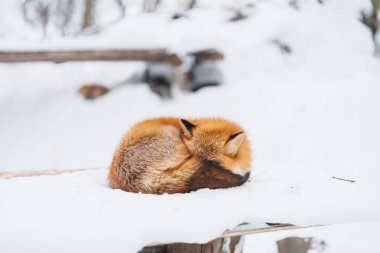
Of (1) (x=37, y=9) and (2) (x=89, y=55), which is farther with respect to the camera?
(1) (x=37, y=9)

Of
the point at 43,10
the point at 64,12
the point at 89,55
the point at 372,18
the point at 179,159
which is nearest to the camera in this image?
the point at 179,159

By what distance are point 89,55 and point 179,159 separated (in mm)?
→ 2969

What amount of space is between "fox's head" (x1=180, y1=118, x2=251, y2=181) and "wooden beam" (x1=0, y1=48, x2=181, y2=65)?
2.79 metres

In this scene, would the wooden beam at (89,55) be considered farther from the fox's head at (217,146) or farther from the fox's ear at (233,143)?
the fox's ear at (233,143)

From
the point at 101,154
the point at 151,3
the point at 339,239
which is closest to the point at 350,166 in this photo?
the point at 339,239

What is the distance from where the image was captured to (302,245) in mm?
2439

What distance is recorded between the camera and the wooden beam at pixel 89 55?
3512 millimetres

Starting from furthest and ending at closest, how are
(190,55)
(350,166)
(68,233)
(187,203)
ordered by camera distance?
(190,55) < (350,166) < (187,203) < (68,233)

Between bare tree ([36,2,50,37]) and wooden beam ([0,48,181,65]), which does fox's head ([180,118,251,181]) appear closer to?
wooden beam ([0,48,181,65])

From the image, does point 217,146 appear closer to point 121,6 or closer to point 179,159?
point 179,159

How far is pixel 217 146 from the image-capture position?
3.76ft

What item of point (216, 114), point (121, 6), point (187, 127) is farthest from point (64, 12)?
point (187, 127)

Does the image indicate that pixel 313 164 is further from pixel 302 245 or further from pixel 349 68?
pixel 349 68

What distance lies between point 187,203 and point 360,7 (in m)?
6.24
